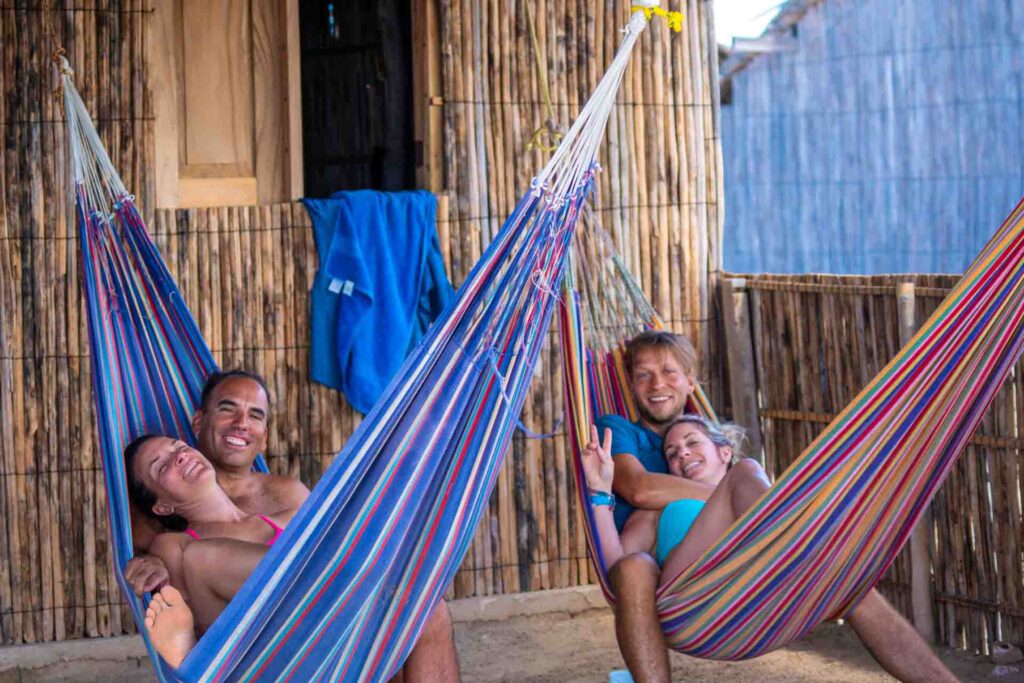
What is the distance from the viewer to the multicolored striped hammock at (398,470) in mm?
2178

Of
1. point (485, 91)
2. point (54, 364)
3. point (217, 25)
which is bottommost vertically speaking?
point (54, 364)

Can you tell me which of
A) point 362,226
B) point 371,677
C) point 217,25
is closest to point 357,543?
point 371,677

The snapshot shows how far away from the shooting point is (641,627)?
2551 millimetres

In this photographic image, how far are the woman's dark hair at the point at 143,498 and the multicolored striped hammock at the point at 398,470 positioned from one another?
6 cm

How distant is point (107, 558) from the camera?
354 cm

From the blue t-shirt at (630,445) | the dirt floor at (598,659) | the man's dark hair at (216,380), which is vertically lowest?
the dirt floor at (598,659)

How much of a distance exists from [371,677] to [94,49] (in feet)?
6.77

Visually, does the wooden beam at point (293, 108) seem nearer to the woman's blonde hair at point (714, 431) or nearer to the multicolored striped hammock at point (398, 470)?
the multicolored striped hammock at point (398, 470)

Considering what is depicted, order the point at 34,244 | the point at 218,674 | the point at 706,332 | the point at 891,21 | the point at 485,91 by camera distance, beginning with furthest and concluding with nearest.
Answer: the point at 891,21 < the point at 706,332 < the point at 485,91 < the point at 34,244 < the point at 218,674

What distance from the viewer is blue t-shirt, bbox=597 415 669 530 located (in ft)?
9.54

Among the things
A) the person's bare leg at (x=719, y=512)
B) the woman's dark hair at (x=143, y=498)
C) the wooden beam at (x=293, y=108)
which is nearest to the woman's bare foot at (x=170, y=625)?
the woman's dark hair at (x=143, y=498)

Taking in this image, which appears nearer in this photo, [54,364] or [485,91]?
[54,364]

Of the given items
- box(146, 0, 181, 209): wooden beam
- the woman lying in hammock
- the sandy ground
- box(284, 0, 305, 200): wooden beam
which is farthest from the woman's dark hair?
box(284, 0, 305, 200): wooden beam

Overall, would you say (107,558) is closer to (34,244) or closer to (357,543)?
(34,244)
